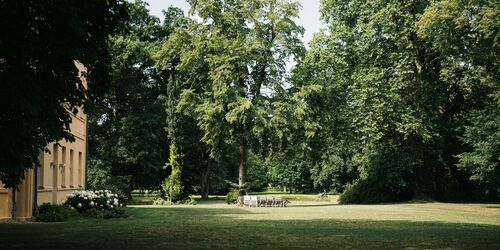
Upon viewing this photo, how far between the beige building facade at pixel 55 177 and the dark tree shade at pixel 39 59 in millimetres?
4540

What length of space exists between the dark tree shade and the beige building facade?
4.54m

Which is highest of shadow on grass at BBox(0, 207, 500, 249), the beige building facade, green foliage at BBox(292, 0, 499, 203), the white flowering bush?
green foliage at BBox(292, 0, 499, 203)

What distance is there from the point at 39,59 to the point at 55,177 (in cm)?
1646

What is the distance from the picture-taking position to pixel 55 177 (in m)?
26.3

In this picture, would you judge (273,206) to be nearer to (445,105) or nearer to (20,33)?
(445,105)

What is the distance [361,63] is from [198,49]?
1208 cm

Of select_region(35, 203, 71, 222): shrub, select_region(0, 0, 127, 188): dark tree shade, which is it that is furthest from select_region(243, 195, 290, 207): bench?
select_region(0, 0, 127, 188): dark tree shade

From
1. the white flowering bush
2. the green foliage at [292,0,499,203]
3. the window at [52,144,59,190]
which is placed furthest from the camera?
the green foliage at [292,0,499,203]

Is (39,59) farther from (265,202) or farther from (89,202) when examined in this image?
(265,202)

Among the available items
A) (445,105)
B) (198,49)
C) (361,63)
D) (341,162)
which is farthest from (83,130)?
(341,162)

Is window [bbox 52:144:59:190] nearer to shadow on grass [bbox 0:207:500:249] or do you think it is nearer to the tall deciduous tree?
shadow on grass [bbox 0:207:500:249]

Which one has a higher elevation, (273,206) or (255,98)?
(255,98)

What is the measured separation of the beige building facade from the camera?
21.1 metres

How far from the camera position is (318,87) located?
39031mm
